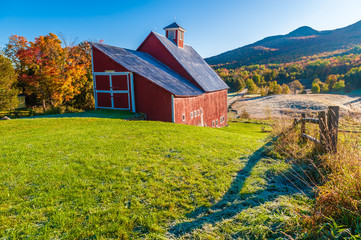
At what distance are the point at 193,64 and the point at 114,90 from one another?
10972mm

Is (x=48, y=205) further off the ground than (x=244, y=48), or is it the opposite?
(x=244, y=48)

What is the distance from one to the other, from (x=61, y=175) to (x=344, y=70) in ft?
384

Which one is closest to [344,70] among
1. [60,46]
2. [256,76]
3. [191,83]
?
[256,76]

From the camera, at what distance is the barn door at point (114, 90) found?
18219mm

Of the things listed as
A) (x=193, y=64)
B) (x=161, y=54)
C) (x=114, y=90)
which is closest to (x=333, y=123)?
(x=114, y=90)

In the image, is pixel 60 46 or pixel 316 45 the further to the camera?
pixel 316 45

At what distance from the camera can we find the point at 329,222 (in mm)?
3607

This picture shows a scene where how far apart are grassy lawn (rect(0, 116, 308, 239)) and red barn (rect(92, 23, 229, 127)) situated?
823 centimetres

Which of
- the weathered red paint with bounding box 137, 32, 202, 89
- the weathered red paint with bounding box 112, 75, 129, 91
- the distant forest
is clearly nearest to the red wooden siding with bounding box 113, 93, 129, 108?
the weathered red paint with bounding box 112, 75, 129, 91

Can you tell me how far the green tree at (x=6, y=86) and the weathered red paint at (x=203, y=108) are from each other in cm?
2417

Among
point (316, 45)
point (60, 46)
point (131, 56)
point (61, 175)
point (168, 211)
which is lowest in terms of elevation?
point (168, 211)

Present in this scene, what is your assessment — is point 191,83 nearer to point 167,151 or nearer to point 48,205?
point 167,151

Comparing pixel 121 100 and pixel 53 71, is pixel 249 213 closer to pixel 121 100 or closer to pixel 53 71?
pixel 121 100

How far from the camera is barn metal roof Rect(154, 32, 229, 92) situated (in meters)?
23.1
